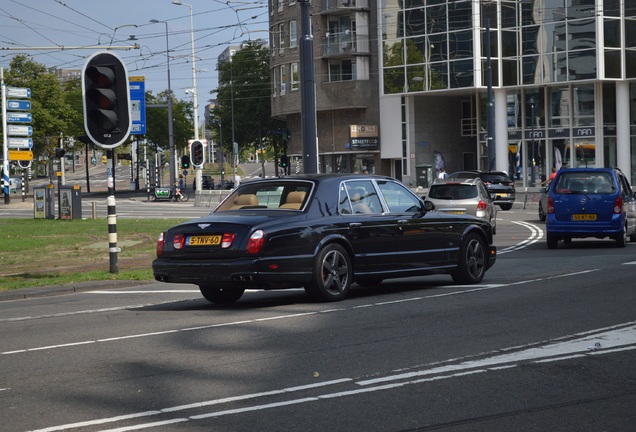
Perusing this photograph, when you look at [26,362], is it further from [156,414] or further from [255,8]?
[255,8]

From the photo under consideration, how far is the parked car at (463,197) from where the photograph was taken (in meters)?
26.6

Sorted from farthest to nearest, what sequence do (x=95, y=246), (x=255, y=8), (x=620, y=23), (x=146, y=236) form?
(x=620, y=23) → (x=255, y=8) → (x=146, y=236) → (x=95, y=246)

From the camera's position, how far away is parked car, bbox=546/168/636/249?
70.5 feet

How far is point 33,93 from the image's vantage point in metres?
74.9

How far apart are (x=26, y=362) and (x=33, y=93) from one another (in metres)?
69.7

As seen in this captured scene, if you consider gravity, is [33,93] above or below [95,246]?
above

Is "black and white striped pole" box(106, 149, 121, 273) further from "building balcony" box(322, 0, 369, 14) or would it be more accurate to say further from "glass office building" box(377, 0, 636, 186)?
"building balcony" box(322, 0, 369, 14)

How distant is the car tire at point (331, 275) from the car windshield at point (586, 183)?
1068 cm

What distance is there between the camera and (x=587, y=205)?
21.5 m

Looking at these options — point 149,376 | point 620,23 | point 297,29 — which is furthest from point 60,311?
point 297,29

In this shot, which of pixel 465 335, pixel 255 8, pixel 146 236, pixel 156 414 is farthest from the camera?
pixel 255 8

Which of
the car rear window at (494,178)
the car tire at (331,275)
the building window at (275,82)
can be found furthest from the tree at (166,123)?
the car tire at (331,275)

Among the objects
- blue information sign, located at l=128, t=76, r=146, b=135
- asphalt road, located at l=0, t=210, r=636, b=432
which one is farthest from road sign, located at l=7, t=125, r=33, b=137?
asphalt road, located at l=0, t=210, r=636, b=432

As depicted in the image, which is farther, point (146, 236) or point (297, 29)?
point (297, 29)
